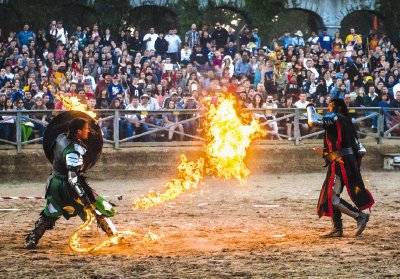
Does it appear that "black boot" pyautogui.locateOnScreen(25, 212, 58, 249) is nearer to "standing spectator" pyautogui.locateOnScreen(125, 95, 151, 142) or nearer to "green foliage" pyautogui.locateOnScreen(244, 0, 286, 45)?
"standing spectator" pyautogui.locateOnScreen(125, 95, 151, 142)

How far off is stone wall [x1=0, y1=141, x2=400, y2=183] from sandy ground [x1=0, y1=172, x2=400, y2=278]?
46.1 inches

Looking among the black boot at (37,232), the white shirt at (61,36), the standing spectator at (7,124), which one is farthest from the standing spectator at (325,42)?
the black boot at (37,232)

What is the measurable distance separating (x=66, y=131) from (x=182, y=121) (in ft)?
25.3

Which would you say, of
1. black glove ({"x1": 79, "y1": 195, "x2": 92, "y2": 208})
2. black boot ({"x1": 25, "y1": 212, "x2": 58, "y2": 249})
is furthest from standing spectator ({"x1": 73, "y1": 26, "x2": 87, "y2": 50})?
black glove ({"x1": 79, "y1": 195, "x2": 92, "y2": 208})

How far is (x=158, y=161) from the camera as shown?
17328 millimetres

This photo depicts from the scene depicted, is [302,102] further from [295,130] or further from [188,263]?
[188,263]

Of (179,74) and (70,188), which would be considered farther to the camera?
(179,74)

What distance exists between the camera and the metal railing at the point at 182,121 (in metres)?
16.9

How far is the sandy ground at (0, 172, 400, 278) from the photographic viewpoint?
A: 796cm

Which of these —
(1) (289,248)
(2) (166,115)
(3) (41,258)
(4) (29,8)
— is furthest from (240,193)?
(4) (29,8)

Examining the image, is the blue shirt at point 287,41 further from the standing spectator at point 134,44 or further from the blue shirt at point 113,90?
the blue shirt at point 113,90

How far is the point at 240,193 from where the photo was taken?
14.9 m

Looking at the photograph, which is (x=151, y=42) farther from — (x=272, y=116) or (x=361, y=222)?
(x=361, y=222)

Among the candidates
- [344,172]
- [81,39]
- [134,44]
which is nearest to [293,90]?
[134,44]
